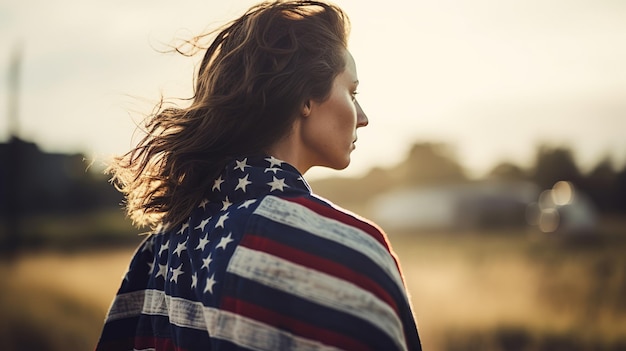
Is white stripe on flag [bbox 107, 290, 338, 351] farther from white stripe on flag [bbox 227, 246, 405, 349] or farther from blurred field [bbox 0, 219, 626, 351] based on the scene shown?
blurred field [bbox 0, 219, 626, 351]

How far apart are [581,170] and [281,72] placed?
43.2 meters

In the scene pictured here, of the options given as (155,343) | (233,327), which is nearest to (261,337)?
(233,327)

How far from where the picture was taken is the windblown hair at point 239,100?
2143mm

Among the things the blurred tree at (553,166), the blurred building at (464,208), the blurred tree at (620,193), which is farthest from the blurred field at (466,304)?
the blurred tree at (553,166)

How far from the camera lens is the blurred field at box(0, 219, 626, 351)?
8109 mm

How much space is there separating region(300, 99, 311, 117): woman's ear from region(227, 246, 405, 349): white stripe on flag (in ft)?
1.80

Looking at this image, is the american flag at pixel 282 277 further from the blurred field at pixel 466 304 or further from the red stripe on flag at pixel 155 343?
the blurred field at pixel 466 304

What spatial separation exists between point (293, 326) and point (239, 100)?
0.76 m

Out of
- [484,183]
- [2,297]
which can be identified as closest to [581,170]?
[484,183]

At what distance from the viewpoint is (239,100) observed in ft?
7.07

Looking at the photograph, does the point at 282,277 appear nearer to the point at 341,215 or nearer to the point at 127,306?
the point at 341,215

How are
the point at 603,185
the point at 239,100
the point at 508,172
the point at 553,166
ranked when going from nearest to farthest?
1. the point at 239,100
2. the point at 603,185
3. the point at 553,166
4. the point at 508,172

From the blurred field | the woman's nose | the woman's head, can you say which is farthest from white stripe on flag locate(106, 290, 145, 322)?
the blurred field

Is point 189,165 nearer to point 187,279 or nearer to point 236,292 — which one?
point 187,279
